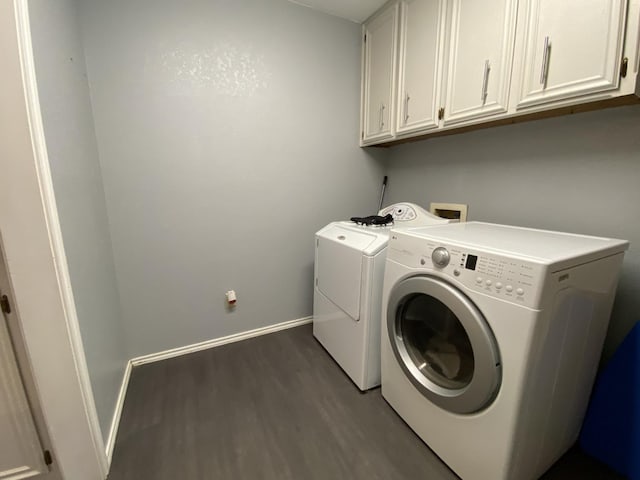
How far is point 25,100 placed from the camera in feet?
2.61

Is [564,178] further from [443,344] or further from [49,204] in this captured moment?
[49,204]

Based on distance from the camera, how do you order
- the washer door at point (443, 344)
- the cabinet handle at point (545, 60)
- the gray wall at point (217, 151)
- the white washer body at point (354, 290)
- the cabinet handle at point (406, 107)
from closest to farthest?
the washer door at point (443, 344)
the cabinet handle at point (545, 60)
the white washer body at point (354, 290)
the gray wall at point (217, 151)
the cabinet handle at point (406, 107)

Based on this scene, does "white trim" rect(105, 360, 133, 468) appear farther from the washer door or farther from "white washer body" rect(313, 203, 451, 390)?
the washer door

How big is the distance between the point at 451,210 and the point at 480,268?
1.10 metres

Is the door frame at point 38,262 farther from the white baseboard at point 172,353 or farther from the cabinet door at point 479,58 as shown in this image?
the cabinet door at point 479,58

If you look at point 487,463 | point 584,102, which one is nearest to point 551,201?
point 584,102

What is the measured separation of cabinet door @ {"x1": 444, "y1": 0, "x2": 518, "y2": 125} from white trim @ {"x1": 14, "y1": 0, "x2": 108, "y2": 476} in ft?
5.68

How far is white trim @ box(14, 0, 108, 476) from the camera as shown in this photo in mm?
801

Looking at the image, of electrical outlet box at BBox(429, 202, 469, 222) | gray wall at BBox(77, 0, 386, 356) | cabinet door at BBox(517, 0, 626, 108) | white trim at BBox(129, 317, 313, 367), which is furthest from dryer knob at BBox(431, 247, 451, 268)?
white trim at BBox(129, 317, 313, 367)

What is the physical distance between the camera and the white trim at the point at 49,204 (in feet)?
2.63

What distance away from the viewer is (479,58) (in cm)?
134

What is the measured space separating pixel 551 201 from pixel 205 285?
2.09 metres

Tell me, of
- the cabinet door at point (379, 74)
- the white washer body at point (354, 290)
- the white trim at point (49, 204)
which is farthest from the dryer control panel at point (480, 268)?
the white trim at point (49, 204)

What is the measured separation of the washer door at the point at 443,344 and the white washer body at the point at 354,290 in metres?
0.18
